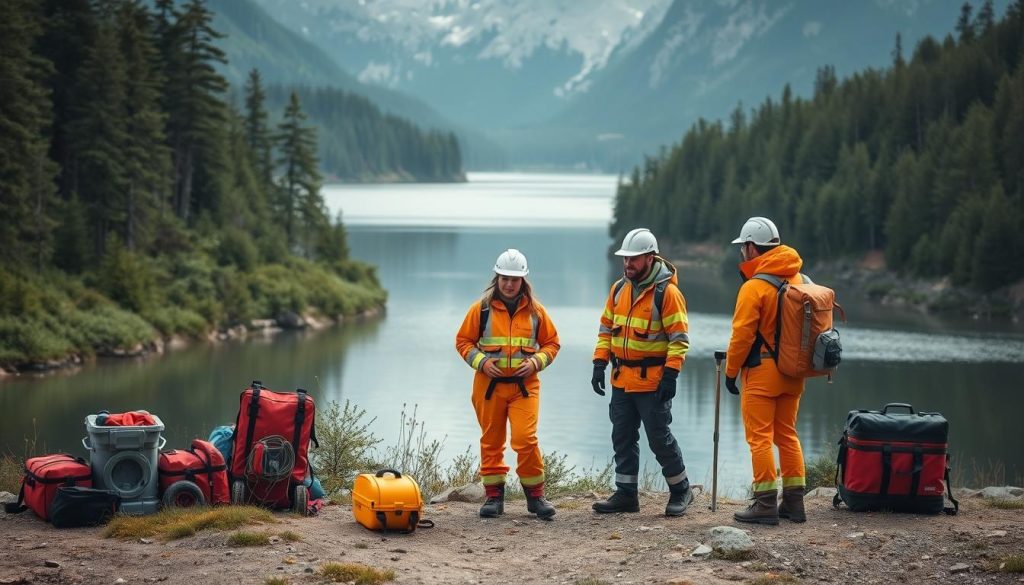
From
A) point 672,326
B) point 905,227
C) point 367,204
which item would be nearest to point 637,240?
point 672,326

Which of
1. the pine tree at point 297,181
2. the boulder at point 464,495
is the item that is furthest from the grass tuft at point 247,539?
the pine tree at point 297,181

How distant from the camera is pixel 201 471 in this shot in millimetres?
10789

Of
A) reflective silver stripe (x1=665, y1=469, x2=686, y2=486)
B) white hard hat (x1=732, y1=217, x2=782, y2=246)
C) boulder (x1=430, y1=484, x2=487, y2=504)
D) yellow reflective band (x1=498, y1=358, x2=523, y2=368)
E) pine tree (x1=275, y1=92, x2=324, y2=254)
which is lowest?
boulder (x1=430, y1=484, x2=487, y2=504)

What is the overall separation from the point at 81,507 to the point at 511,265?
12.6 feet

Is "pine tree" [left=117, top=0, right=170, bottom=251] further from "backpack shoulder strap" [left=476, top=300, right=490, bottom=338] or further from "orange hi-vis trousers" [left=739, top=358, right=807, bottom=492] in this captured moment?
"orange hi-vis trousers" [left=739, top=358, right=807, bottom=492]

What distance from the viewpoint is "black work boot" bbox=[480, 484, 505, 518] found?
11148 mm

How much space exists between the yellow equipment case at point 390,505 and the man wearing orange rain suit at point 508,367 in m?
0.85

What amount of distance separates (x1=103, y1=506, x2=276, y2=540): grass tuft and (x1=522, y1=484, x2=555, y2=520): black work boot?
2.14m

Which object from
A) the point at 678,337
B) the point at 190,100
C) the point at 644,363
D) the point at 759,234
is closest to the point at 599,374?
the point at 644,363

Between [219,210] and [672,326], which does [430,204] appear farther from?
[672,326]

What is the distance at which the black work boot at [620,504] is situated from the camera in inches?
439

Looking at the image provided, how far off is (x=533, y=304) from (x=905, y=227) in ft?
233

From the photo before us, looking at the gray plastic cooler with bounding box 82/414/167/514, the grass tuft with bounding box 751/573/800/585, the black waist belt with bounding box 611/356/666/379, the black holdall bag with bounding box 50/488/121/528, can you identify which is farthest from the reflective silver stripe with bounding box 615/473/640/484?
the black holdall bag with bounding box 50/488/121/528

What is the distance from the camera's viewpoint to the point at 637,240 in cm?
1085
